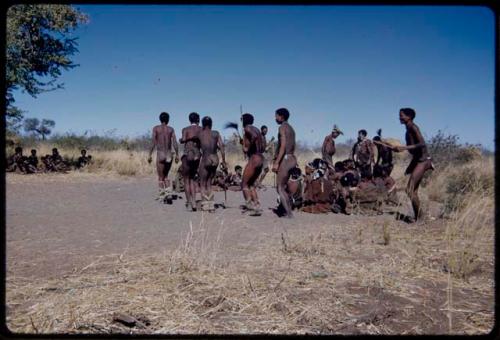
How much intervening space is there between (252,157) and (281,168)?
29.1 inches

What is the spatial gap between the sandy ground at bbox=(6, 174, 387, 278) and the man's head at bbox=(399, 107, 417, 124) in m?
2.08

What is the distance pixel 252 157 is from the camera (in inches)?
376

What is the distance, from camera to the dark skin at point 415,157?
842 centimetres

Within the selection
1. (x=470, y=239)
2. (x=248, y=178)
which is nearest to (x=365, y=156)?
(x=248, y=178)

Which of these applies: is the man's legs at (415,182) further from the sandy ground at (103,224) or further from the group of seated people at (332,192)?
the group of seated people at (332,192)

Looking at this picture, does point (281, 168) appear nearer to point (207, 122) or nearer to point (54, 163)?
point (207, 122)

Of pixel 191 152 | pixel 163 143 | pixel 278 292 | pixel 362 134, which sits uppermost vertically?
pixel 362 134

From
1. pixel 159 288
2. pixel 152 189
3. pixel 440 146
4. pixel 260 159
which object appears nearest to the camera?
pixel 159 288

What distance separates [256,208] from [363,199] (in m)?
2.51

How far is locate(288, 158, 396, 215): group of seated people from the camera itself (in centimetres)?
1003

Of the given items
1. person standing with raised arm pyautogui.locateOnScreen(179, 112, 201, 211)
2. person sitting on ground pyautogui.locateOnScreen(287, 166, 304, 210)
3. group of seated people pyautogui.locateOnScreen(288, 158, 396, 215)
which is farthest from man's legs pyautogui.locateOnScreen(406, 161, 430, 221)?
person standing with raised arm pyautogui.locateOnScreen(179, 112, 201, 211)

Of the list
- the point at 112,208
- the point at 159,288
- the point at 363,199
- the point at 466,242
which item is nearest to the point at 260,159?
the point at 363,199

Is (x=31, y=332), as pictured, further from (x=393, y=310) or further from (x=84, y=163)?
(x=84, y=163)

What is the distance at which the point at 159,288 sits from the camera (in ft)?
14.4
